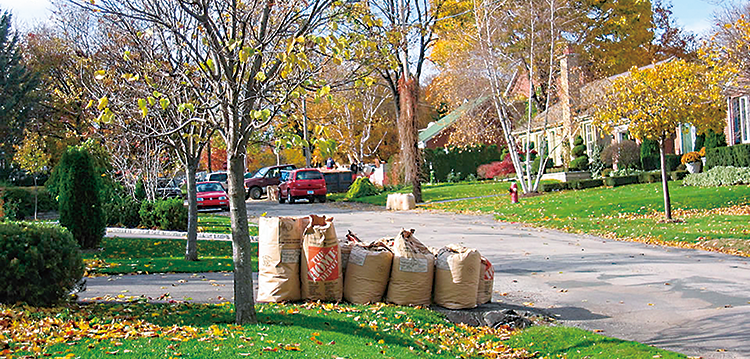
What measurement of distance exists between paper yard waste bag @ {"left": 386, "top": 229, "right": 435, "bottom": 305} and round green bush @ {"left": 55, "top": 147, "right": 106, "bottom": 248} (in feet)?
30.7

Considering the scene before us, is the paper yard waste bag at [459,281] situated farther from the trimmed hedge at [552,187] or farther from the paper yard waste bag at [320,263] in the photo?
the trimmed hedge at [552,187]

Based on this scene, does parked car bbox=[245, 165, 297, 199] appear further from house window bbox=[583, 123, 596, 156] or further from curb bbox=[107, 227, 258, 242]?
curb bbox=[107, 227, 258, 242]

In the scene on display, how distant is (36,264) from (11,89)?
2141 cm

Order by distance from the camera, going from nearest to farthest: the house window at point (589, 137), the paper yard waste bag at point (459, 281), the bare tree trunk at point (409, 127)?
the paper yard waste bag at point (459, 281) < the bare tree trunk at point (409, 127) < the house window at point (589, 137)

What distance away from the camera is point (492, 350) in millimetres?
7941

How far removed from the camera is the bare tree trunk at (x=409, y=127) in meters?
30.8

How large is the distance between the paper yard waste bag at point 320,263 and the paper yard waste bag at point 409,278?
2.62 feet

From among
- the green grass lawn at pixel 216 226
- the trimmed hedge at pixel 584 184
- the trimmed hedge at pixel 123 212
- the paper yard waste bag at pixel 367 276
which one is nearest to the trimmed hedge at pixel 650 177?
the trimmed hedge at pixel 584 184

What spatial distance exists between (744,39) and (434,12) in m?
15.3

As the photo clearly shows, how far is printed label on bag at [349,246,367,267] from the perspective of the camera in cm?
972

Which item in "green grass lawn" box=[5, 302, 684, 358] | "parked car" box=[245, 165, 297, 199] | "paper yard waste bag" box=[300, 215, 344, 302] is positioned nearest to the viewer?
"green grass lawn" box=[5, 302, 684, 358]

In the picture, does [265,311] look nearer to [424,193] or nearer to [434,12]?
[434,12]

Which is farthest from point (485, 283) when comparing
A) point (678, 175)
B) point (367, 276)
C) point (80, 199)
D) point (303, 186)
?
point (303, 186)

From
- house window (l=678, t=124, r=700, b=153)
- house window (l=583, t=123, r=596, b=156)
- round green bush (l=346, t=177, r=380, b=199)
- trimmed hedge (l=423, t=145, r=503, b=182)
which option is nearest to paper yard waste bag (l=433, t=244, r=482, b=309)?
house window (l=678, t=124, r=700, b=153)
